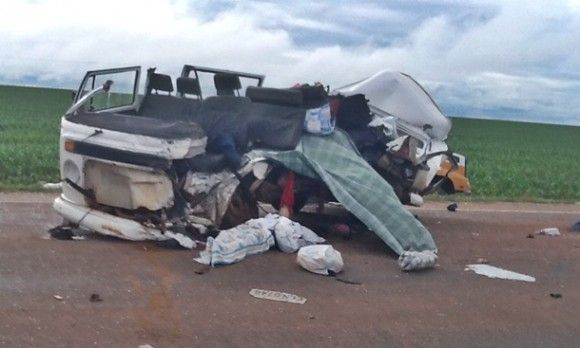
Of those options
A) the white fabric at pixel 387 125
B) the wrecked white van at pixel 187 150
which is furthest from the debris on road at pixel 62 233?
the white fabric at pixel 387 125

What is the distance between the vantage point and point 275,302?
7.77 m

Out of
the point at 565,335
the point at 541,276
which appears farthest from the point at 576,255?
the point at 565,335

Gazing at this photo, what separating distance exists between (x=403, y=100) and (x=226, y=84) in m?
2.42

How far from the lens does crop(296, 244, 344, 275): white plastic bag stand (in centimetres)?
879

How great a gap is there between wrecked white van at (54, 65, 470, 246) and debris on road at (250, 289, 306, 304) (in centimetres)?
159

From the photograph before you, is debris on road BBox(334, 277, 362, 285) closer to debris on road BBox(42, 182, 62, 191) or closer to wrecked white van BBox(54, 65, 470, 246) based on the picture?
wrecked white van BBox(54, 65, 470, 246)

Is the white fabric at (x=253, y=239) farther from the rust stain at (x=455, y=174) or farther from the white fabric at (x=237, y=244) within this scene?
the rust stain at (x=455, y=174)

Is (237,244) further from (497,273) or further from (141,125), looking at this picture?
(497,273)

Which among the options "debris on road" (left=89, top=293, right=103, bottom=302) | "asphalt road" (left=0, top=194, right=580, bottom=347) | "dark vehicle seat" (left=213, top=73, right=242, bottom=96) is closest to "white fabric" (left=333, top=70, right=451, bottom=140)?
"dark vehicle seat" (left=213, top=73, right=242, bottom=96)

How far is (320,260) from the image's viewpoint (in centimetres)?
879

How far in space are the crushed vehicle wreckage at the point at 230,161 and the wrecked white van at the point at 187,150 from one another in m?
0.01

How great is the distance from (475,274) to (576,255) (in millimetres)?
2016

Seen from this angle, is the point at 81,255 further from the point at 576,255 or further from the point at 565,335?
the point at 576,255

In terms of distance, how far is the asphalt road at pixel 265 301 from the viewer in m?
6.79
